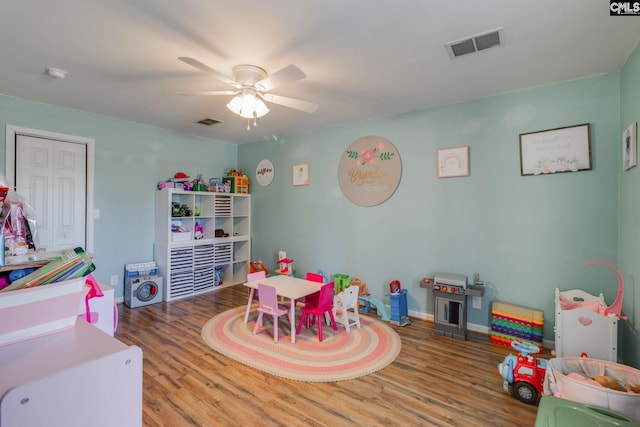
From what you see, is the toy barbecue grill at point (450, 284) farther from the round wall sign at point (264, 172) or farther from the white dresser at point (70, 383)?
the round wall sign at point (264, 172)

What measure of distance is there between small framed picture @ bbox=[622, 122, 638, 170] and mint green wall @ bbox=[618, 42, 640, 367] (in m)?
0.04

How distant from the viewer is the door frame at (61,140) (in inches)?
124

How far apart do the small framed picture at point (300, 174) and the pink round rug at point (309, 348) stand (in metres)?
2.05

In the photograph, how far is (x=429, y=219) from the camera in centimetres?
345

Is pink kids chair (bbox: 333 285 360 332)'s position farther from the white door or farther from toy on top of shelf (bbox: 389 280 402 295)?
the white door

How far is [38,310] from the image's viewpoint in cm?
94

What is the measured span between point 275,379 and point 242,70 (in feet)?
8.00

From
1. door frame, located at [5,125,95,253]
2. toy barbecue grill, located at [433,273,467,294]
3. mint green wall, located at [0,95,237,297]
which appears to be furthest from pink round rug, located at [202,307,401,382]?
door frame, located at [5,125,95,253]

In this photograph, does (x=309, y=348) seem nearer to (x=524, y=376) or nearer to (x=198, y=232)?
(x=524, y=376)

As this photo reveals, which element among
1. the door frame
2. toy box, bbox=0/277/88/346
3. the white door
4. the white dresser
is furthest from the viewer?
the white door

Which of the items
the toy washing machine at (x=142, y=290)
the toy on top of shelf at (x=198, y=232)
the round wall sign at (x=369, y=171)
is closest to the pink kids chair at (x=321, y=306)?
the round wall sign at (x=369, y=171)

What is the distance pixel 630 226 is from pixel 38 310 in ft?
11.3

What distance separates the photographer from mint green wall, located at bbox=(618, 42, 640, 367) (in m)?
2.09

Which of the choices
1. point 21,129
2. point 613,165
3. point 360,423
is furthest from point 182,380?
point 613,165
